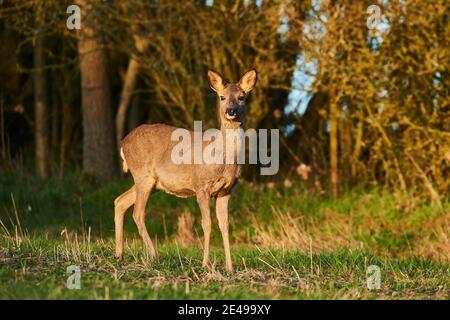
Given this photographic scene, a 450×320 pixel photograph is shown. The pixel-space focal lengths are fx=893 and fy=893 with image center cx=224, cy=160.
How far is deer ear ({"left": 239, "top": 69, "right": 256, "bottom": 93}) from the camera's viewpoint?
28.0ft

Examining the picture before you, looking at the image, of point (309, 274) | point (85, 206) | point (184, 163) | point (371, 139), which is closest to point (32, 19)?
point (85, 206)

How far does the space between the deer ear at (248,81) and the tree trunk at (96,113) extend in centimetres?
770

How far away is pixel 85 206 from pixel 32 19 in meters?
4.33

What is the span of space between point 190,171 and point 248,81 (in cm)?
104

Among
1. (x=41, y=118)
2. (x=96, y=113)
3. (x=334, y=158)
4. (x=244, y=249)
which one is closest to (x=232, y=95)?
(x=244, y=249)

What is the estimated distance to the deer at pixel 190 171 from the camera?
8180 mm

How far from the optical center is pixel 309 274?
773cm

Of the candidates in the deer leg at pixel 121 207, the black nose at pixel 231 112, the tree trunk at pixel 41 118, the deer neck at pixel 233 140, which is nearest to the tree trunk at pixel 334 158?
the deer leg at pixel 121 207

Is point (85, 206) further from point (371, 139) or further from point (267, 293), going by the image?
point (267, 293)

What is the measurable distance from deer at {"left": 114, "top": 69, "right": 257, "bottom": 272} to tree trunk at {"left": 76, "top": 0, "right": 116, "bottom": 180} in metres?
6.98

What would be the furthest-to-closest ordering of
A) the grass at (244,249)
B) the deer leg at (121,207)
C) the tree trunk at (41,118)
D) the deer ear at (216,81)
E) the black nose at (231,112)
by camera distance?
the tree trunk at (41,118) → the deer leg at (121,207) → the deer ear at (216,81) → the black nose at (231,112) → the grass at (244,249)

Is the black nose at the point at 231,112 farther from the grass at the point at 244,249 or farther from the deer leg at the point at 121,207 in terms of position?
the deer leg at the point at 121,207
